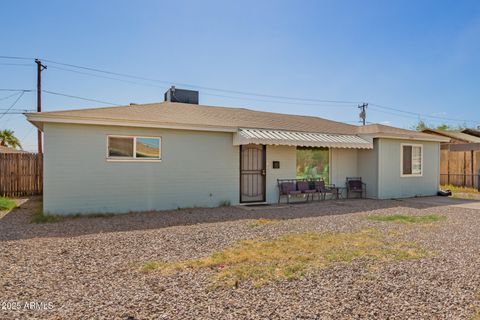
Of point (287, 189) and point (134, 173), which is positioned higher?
point (134, 173)

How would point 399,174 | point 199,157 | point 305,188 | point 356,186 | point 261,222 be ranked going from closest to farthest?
point 261,222, point 199,157, point 305,188, point 356,186, point 399,174

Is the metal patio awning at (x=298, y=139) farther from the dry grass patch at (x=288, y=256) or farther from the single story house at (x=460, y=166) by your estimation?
the single story house at (x=460, y=166)

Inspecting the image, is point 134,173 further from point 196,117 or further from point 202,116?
point 202,116

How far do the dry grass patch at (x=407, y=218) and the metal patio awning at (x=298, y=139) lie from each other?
167 inches

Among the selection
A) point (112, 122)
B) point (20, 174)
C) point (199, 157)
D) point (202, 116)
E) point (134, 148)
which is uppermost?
point (202, 116)

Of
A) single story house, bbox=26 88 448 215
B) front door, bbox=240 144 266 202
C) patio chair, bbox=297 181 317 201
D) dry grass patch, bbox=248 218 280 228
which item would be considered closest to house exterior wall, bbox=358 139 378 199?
single story house, bbox=26 88 448 215

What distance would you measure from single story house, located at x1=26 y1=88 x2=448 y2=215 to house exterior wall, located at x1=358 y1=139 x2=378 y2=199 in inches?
2.1

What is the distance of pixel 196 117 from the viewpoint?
41.4ft

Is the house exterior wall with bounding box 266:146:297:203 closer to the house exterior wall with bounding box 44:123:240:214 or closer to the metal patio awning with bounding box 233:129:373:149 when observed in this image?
the metal patio awning with bounding box 233:129:373:149

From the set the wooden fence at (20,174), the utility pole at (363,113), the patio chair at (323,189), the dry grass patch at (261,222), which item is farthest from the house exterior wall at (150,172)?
the utility pole at (363,113)

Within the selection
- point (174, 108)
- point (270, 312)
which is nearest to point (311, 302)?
point (270, 312)

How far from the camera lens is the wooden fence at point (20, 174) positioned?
51.1ft

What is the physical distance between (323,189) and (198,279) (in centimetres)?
1106

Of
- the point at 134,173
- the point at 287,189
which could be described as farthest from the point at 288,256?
the point at 287,189
